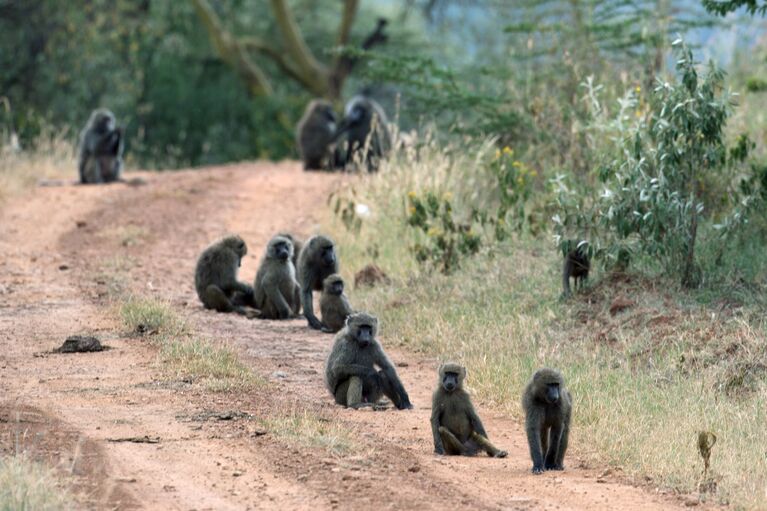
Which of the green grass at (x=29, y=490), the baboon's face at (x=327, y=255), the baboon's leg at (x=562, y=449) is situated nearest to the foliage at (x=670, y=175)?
the baboon's face at (x=327, y=255)

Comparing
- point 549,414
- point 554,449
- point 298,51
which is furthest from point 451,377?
point 298,51

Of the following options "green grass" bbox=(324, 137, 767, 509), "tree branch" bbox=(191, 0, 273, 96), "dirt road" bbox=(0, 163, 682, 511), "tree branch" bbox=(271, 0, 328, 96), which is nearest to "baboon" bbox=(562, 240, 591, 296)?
"green grass" bbox=(324, 137, 767, 509)

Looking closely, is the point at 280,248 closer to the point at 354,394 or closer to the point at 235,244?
the point at 235,244

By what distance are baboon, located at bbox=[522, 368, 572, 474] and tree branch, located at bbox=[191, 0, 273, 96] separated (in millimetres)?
22346

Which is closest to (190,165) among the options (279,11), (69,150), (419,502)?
(279,11)

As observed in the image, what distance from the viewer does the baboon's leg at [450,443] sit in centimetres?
759

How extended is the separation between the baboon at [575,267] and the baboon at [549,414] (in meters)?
3.90

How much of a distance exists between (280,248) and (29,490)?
6.56 meters

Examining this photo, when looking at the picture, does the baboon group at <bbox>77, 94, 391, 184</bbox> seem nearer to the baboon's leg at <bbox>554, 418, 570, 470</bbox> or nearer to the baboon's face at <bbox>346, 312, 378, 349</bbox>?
the baboon's face at <bbox>346, 312, 378, 349</bbox>

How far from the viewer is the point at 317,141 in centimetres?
2130

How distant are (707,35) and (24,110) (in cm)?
1267

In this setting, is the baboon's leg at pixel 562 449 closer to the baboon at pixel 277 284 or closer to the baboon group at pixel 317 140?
the baboon at pixel 277 284

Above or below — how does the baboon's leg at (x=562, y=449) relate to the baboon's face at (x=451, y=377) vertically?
below

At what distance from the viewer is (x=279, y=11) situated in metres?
29.0
